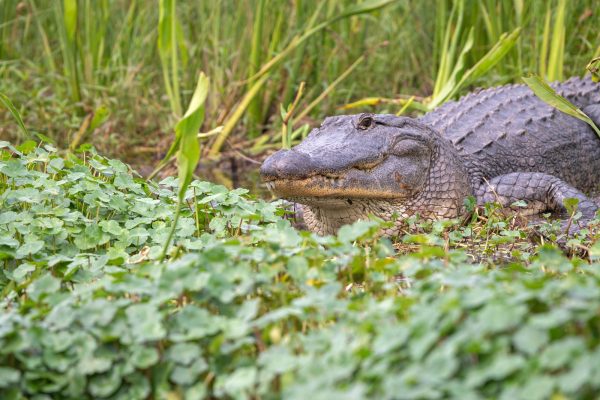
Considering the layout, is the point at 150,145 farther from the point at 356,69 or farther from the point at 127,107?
the point at 356,69

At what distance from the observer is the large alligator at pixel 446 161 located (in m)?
4.45

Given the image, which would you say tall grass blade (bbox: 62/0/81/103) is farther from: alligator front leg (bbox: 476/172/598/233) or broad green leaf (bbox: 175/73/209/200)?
broad green leaf (bbox: 175/73/209/200)

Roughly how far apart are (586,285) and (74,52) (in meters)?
5.73

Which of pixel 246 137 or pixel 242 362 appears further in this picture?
pixel 246 137

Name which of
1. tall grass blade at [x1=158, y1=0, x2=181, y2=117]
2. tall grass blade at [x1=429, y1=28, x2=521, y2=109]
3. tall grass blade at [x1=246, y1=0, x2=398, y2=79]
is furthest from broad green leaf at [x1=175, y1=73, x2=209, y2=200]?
tall grass blade at [x1=429, y1=28, x2=521, y2=109]

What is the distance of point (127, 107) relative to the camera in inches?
299

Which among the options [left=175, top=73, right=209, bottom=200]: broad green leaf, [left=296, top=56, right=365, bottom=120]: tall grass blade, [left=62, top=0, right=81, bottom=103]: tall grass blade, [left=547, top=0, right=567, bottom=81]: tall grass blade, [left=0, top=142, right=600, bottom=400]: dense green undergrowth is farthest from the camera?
[left=296, top=56, right=365, bottom=120]: tall grass blade

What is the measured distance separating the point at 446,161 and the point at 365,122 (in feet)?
1.94

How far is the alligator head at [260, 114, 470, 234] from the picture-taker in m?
4.31

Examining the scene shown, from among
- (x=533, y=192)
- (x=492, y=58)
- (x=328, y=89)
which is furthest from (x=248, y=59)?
(x=533, y=192)

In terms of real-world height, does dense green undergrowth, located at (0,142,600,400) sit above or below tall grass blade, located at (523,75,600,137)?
above

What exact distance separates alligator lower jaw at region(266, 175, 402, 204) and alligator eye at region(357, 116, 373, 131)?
14.6 inches

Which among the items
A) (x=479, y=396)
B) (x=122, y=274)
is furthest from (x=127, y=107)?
(x=479, y=396)

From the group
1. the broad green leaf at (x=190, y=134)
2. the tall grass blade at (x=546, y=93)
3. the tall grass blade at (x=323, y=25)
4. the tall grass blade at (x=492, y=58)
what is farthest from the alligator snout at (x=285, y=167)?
the tall grass blade at (x=492, y=58)
